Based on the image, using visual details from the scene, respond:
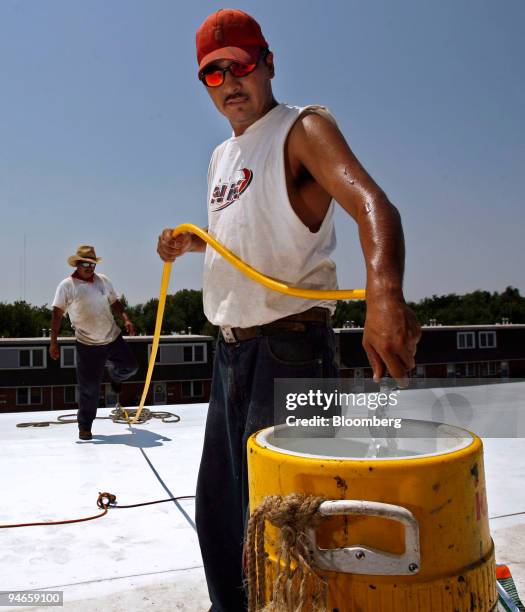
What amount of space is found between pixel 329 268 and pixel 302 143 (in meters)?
0.36

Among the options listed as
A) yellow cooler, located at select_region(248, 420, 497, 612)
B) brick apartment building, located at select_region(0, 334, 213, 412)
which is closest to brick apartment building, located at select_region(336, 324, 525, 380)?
brick apartment building, located at select_region(0, 334, 213, 412)

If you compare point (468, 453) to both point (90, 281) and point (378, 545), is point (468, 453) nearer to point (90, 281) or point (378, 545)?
point (378, 545)

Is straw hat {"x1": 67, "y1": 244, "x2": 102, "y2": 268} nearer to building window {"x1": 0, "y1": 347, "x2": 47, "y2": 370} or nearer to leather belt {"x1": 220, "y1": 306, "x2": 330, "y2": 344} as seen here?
leather belt {"x1": 220, "y1": 306, "x2": 330, "y2": 344}

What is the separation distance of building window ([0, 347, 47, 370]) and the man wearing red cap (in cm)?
2969

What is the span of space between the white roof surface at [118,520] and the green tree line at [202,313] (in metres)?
45.0

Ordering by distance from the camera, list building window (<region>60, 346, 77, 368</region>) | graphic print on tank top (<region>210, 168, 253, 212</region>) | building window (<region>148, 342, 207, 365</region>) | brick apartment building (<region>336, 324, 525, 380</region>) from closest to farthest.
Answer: graphic print on tank top (<region>210, 168, 253, 212</region>) < building window (<region>60, 346, 77, 368</region>) < building window (<region>148, 342, 207, 365</region>) < brick apartment building (<region>336, 324, 525, 380</region>)

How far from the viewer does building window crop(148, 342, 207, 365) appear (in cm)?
3017

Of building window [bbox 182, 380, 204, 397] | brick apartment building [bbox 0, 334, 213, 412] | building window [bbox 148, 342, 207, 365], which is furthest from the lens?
building window [bbox 182, 380, 204, 397]

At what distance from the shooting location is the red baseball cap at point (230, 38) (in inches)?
62.2

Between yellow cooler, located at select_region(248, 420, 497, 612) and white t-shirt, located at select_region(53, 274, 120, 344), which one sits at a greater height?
white t-shirt, located at select_region(53, 274, 120, 344)

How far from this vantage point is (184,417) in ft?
18.5

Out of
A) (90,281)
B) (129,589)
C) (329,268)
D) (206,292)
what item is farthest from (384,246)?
(90,281)

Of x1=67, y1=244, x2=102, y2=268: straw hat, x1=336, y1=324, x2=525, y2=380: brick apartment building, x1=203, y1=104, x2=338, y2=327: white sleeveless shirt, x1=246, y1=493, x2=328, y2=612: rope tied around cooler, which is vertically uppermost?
x1=67, y1=244, x2=102, y2=268: straw hat

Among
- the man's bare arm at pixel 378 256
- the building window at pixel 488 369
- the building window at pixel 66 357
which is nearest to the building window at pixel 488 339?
the building window at pixel 488 369
